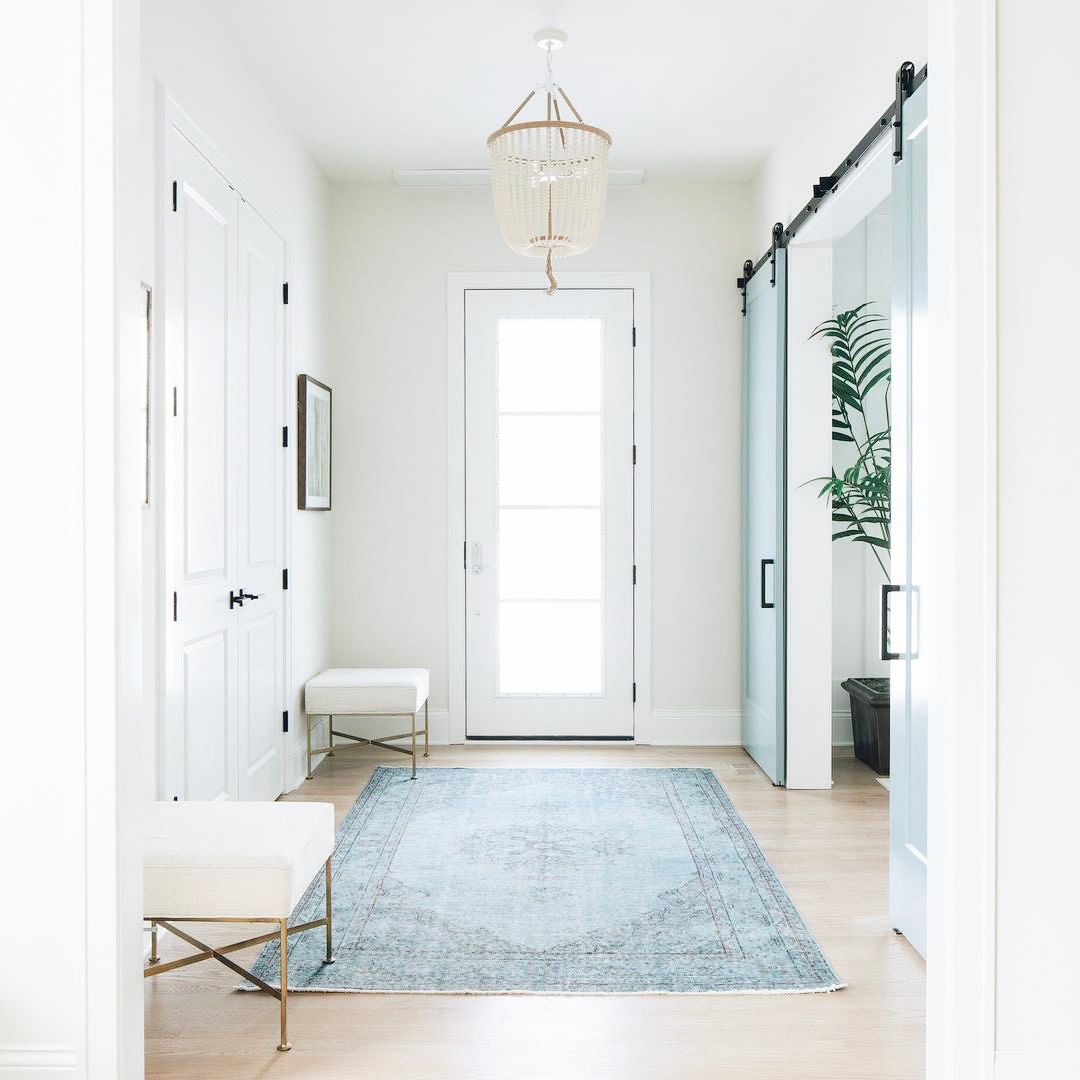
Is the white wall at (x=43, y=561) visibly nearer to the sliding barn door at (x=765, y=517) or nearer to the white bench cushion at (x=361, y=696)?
the white bench cushion at (x=361, y=696)

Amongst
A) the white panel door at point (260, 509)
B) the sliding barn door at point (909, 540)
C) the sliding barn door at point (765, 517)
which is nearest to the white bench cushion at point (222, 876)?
the white panel door at point (260, 509)

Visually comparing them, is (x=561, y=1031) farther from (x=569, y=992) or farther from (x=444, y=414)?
(x=444, y=414)

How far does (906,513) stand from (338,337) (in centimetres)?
329

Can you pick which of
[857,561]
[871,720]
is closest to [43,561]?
[871,720]

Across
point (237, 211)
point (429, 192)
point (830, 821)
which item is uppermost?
point (429, 192)

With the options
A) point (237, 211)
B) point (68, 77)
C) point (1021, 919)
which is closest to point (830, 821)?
point (1021, 919)

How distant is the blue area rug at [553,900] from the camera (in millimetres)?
2504

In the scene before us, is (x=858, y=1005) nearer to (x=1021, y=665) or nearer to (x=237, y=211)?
(x=1021, y=665)

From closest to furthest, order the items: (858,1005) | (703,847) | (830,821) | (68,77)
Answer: (68,77)
(858,1005)
(703,847)
(830,821)

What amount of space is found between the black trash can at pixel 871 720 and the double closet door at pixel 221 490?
2.67 metres

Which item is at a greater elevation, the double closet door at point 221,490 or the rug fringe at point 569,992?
the double closet door at point 221,490

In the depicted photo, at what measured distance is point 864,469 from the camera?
14.8 feet

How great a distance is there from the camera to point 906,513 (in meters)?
2.74

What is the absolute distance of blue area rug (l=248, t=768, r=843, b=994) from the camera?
2504mm
